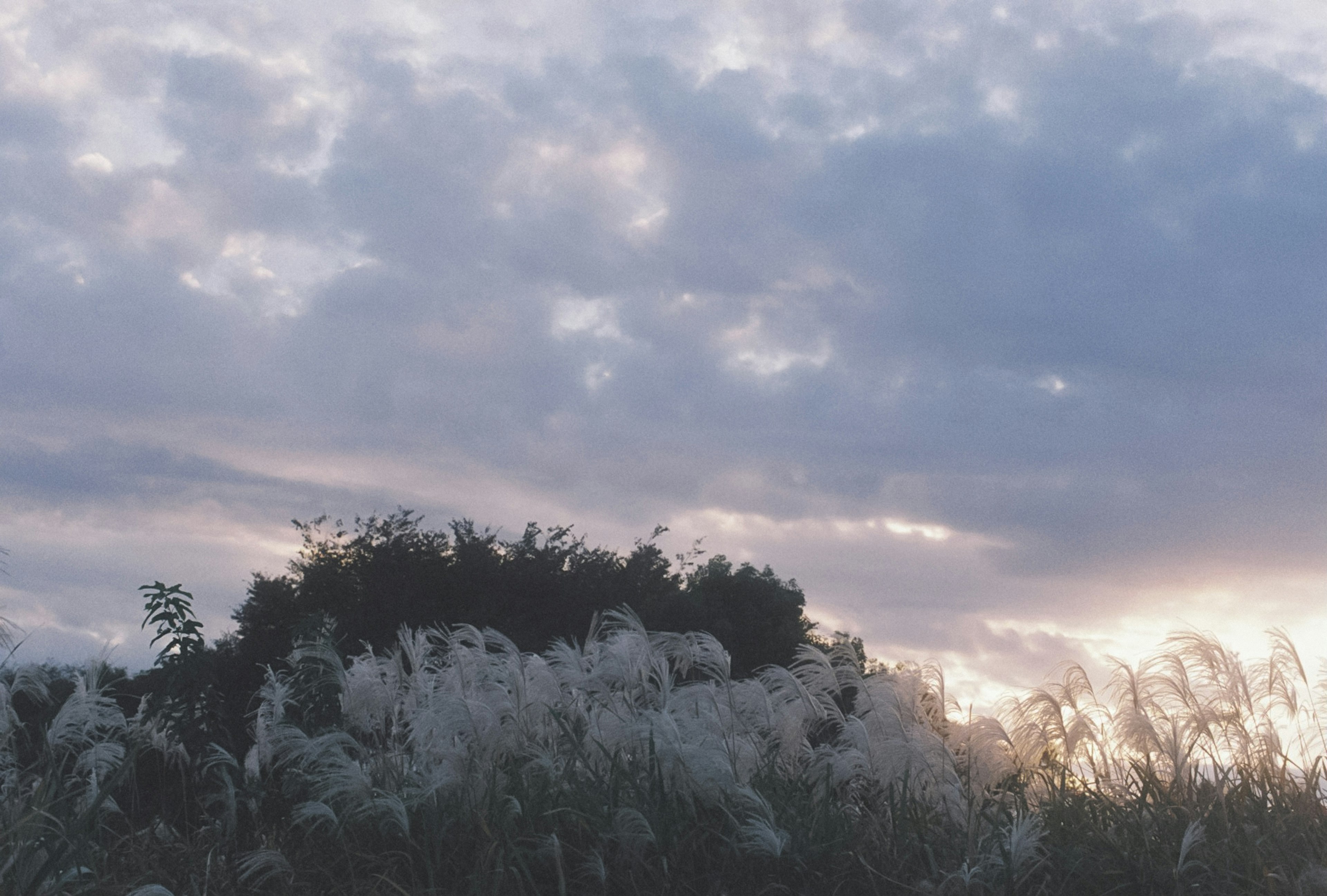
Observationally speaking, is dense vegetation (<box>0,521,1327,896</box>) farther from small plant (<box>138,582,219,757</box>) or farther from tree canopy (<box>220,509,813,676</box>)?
tree canopy (<box>220,509,813,676</box>)

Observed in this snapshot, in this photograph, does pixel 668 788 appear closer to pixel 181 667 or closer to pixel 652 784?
pixel 652 784

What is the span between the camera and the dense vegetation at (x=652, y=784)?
246 inches

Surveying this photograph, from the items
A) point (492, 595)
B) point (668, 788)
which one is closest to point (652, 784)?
point (668, 788)

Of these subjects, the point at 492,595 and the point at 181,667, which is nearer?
the point at 181,667

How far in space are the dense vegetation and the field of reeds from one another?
0.03 m

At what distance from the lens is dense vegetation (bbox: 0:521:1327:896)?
6250 millimetres

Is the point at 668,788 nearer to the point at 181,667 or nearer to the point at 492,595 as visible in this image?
the point at 181,667

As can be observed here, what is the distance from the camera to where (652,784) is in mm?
6773

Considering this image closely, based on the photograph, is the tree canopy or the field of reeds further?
the tree canopy

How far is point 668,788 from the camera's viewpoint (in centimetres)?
704

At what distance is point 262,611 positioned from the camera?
22.5m

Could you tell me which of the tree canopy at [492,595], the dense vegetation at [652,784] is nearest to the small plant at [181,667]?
the dense vegetation at [652,784]

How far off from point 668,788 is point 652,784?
0.31 m

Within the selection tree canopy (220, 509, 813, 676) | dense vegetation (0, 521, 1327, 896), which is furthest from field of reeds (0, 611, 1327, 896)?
tree canopy (220, 509, 813, 676)
